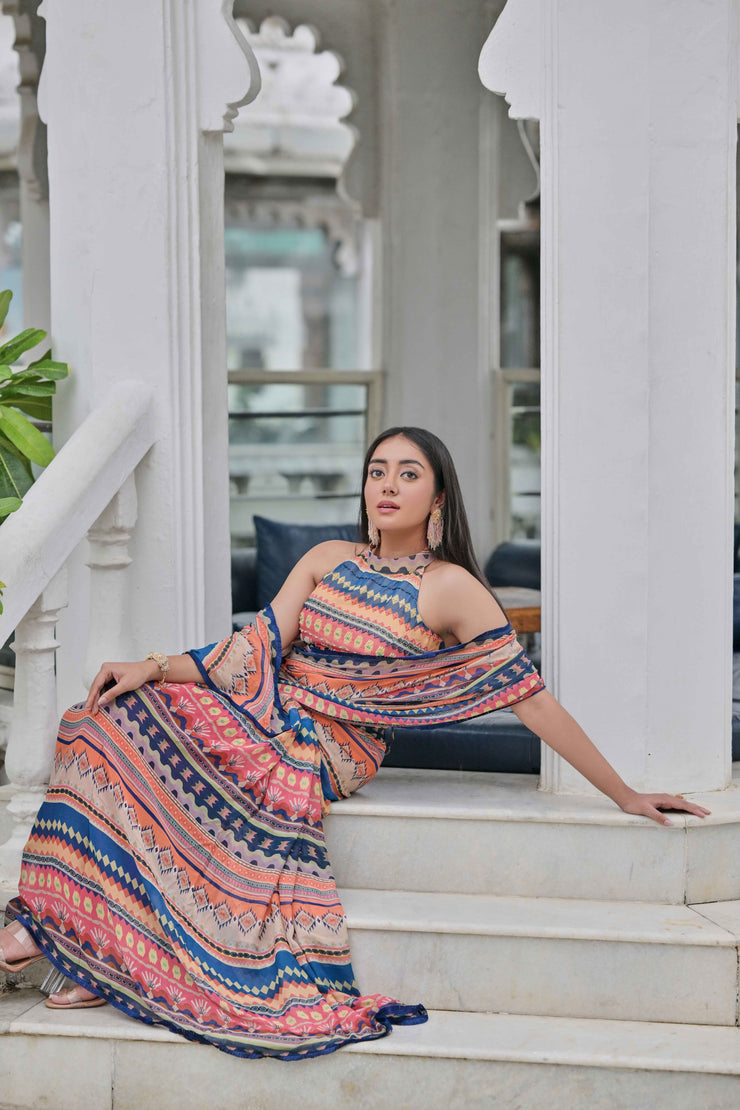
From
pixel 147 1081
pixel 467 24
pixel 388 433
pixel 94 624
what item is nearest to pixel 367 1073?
pixel 147 1081

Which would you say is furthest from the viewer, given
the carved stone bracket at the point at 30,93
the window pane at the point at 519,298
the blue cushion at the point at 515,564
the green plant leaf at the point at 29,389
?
the window pane at the point at 519,298

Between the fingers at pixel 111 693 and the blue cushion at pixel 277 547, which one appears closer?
the fingers at pixel 111 693

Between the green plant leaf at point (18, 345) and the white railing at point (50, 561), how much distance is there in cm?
23

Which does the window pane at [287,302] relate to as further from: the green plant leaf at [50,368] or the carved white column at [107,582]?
the carved white column at [107,582]

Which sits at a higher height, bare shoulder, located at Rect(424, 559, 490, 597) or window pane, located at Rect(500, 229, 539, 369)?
window pane, located at Rect(500, 229, 539, 369)

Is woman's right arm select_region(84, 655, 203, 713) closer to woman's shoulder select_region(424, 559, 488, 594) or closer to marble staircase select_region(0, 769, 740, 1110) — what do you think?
marble staircase select_region(0, 769, 740, 1110)

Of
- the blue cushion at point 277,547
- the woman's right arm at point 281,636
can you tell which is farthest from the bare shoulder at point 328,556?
the blue cushion at point 277,547

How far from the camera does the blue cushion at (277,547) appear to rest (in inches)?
211

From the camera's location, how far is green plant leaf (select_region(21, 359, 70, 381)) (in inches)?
118

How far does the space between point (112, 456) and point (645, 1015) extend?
5.42ft

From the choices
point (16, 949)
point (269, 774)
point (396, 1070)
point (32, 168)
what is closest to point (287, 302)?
point (32, 168)

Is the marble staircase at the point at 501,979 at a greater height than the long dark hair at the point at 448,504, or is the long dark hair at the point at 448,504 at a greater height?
the long dark hair at the point at 448,504

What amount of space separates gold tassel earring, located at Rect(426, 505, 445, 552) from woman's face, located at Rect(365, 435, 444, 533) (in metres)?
0.03

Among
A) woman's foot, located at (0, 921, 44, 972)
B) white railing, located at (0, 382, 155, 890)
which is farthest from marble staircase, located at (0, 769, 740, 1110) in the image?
white railing, located at (0, 382, 155, 890)
